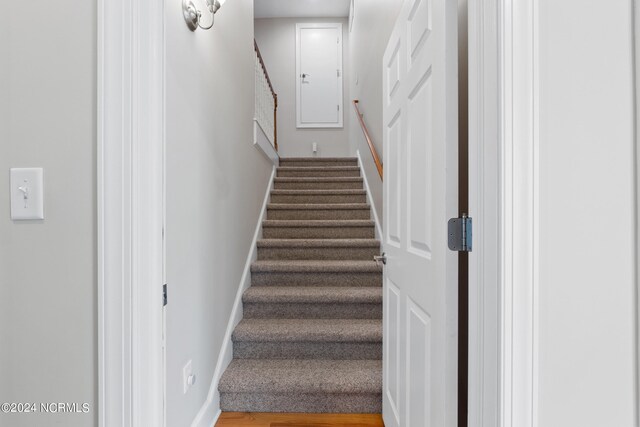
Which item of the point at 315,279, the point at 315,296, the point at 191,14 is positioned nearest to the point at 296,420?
the point at 315,296

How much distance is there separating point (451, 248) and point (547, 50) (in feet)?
1.55

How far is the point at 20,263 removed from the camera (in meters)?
0.74

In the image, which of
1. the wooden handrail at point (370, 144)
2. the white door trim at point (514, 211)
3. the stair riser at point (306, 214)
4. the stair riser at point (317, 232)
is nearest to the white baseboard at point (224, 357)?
the stair riser at point (317, 232)

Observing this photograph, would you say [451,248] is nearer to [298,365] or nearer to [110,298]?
[110,298]

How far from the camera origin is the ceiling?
5.09 meters

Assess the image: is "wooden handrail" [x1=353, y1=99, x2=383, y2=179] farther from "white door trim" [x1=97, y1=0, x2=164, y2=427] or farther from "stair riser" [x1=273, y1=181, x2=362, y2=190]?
"white door trim" [x1=97, y1=0, x2=164, y2=427]

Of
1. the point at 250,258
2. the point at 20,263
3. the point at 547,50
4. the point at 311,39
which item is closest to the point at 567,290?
the point at 547,50

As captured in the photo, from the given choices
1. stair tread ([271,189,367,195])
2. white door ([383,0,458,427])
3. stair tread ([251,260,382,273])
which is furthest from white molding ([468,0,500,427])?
stair tread ([271,189,367,195])

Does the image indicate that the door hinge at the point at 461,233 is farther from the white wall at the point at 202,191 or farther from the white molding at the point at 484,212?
the white wall at the point at 202,191

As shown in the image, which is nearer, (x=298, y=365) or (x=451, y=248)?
(x=451, y=248)

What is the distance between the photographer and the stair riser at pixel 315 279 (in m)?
2.53

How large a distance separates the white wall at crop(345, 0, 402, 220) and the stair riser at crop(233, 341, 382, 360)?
122cm

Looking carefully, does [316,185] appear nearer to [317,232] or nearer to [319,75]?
[317,232]

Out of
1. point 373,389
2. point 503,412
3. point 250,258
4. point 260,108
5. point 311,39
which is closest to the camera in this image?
point 503,412
